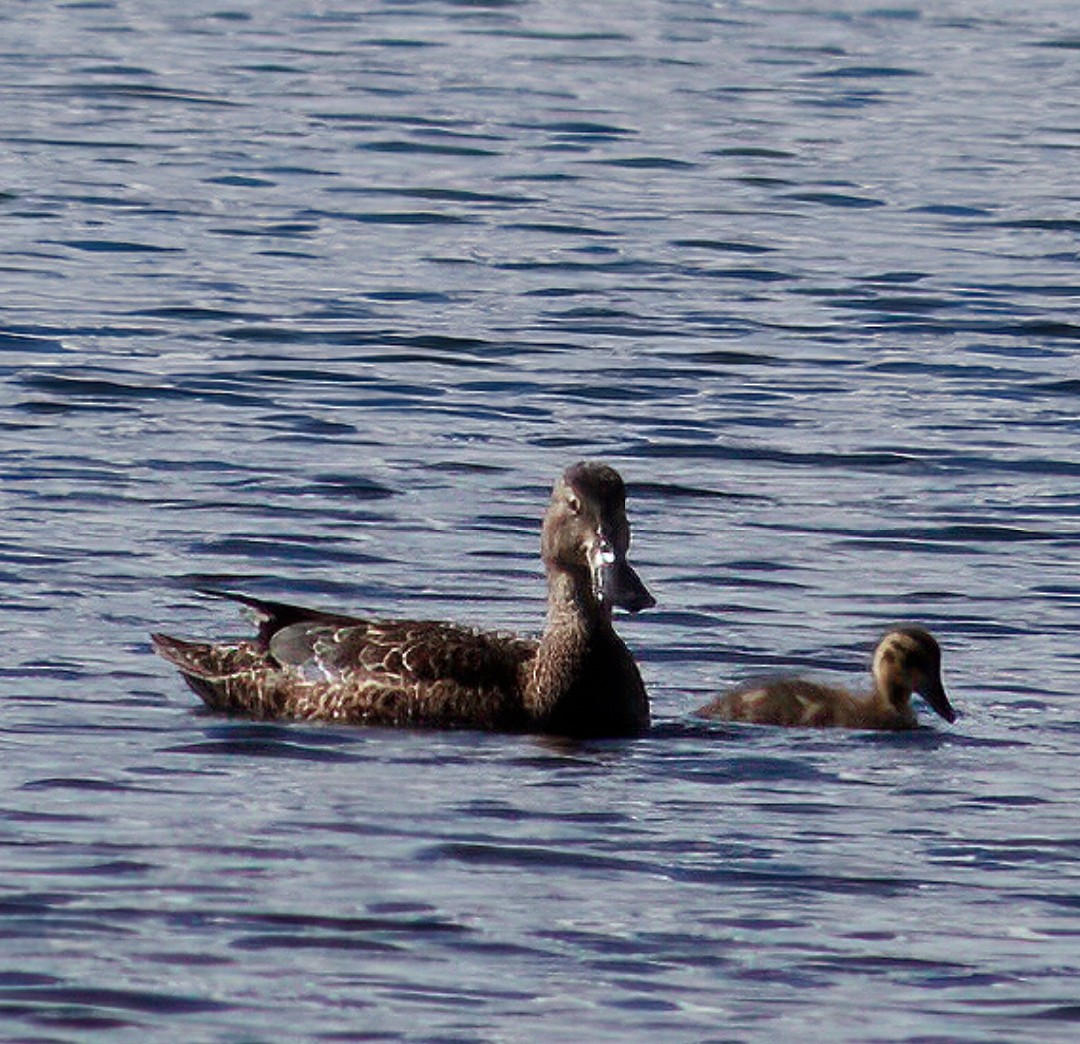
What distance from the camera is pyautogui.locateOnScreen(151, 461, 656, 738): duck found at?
10734 mm

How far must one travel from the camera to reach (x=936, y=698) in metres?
10.8

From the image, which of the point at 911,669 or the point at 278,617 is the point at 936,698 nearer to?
the point at 911,669

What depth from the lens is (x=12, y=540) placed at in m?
12.7

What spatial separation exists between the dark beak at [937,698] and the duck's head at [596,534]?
855 mm

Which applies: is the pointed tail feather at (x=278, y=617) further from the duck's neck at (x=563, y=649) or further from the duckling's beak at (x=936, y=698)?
the duckling's beak at (x=936, y=698)

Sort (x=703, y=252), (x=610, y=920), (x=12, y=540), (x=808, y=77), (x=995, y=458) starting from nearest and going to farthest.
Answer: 1. (x=610, y=920)
2. (x=12, y=540)
3. (x=995, y=458)
4. (x=703, y=252)
5. (x=808, y=77)

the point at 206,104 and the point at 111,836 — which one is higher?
the point at 206,104

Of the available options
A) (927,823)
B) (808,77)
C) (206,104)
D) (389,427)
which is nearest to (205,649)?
(927,823)

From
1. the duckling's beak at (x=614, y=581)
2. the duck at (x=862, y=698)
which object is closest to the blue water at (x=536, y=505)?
the duck at (x=862, y=698)

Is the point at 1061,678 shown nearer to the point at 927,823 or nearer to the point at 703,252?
the point at 927,823

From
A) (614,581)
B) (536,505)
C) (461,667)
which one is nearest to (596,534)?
(614,581)

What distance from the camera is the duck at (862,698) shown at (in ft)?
34.9

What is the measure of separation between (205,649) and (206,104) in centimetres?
1511

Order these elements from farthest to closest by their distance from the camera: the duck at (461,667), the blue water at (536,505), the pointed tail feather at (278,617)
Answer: the pointed tail feather at (278,617), the duck at (461,667), the blue water at (536,505)
